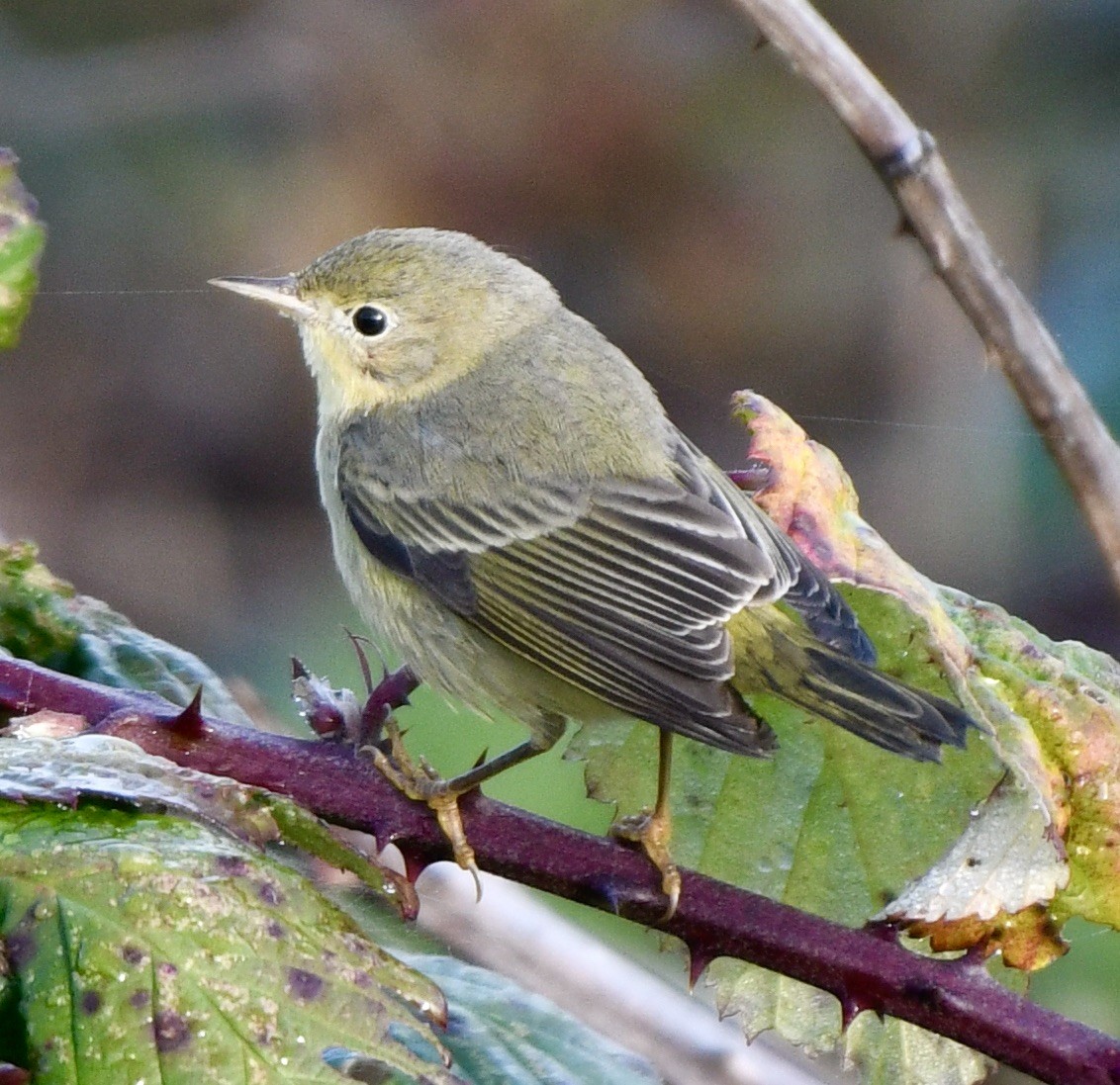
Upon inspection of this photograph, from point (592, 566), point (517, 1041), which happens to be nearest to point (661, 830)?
point (517, 1041)

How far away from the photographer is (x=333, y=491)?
306 cm

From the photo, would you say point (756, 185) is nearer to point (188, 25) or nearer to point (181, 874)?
point (188, 25)

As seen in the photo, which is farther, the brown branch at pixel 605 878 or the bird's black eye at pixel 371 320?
the bird's black eye at pixel 371 320

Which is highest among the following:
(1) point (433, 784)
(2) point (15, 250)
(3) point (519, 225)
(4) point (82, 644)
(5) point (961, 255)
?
(5) point (961, 255)

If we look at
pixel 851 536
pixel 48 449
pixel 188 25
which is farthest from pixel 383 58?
pixel 851 536

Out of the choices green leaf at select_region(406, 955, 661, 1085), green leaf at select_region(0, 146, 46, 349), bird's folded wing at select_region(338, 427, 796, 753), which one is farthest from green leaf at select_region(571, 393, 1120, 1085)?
green leaf at select_region(0, 146, 46, 349)

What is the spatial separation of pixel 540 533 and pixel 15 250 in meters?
1.05

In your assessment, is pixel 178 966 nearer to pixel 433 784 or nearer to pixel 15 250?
pixel 433 784

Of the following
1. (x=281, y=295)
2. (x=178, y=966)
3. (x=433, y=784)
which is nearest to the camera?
(x=178, y=966)

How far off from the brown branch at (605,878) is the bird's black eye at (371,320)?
5.00 feet

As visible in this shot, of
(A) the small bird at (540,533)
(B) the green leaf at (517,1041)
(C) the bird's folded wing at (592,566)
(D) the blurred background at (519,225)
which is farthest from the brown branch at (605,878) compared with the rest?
(D) the blurred background at (519,225)

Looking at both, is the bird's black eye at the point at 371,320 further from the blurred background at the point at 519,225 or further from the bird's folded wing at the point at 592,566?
the blurred background at the point at 519,225

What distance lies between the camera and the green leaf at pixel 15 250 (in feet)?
6.38

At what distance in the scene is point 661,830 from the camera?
6.92 ft
